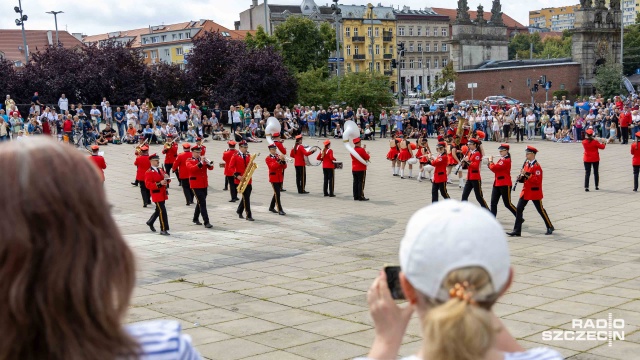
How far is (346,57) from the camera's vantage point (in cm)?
10981

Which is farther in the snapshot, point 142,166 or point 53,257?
point 142,166

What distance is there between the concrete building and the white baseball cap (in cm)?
11840

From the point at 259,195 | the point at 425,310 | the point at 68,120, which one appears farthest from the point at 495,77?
the point at 425,310

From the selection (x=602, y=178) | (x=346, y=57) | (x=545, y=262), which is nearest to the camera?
(x=545, y=262)

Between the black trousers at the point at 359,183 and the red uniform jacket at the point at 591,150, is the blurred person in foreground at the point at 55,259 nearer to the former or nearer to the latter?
the black trousers at the point at 359,183

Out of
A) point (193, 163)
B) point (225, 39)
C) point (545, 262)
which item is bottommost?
point (545, 262)

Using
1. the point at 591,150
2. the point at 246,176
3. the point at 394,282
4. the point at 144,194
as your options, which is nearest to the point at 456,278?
the point at 394,282

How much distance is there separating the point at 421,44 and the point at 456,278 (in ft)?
400

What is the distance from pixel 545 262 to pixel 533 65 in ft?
177

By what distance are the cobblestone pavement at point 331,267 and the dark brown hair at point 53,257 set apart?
3.18 ft

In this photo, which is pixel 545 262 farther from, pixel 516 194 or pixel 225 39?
pixel 225 39

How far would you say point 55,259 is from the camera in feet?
5.70

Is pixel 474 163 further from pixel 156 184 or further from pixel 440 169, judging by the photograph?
pixel 156 184

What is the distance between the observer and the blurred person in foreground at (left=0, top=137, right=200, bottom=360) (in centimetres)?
172
